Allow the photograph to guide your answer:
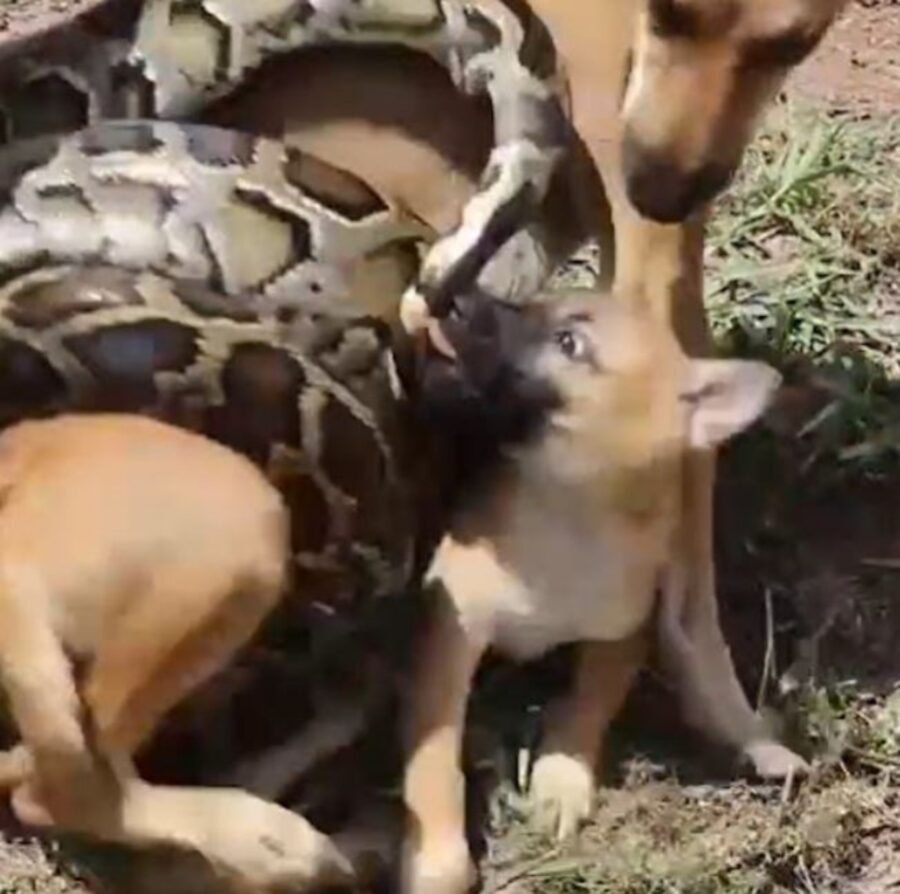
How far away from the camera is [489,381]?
3.68m

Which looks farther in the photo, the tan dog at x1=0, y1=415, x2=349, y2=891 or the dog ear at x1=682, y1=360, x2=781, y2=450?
the dog ear at x1=682, y1=360, x2=781, y2=450

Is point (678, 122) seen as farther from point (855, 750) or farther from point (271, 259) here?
point (855, 750)

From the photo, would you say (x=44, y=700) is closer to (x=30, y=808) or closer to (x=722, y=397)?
(x=30, y=808)

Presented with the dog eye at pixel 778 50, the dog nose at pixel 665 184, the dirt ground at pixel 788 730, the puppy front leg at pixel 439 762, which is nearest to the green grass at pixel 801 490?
the dirt ground at pixel 788 730

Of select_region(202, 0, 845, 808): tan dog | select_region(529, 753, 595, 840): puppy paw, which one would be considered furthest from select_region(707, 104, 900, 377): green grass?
select_region(529, 753, 595, 840): puppy paw

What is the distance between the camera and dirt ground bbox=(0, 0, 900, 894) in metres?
3.70

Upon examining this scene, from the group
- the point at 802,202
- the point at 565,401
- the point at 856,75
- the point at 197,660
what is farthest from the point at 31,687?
the point at 856,75

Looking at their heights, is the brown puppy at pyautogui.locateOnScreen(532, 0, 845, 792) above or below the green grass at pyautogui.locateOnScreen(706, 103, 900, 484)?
above

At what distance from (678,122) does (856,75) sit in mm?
1378

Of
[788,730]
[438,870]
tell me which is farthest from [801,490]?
[438,870]

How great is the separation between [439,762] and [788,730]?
0.51m

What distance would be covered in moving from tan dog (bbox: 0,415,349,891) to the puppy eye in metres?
0.39

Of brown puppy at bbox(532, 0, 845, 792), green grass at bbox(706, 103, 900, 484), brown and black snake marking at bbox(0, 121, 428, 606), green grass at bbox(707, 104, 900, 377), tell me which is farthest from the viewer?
green grass at bbox(707, 104, 900, 377)

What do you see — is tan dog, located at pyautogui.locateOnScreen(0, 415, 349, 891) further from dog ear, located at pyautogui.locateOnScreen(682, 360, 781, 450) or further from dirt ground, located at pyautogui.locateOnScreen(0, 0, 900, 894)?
dog ear, located at pyautogui.locateOnScreen(682, 360, 781, 450)
